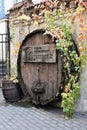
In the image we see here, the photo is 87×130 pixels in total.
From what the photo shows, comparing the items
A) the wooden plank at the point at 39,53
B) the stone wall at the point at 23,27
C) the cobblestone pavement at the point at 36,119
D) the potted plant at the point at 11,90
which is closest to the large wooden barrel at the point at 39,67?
the wooden plank at the point at 39,53

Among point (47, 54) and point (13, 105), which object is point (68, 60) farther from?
point (13, 105)

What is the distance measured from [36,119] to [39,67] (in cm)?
152

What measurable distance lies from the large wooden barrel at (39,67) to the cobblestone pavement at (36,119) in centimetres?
33

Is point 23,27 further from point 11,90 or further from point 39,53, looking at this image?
point 11,90

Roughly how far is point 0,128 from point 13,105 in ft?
6.49

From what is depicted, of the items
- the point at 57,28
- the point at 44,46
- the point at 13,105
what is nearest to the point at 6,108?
the point at 13,105

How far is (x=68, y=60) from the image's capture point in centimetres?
686

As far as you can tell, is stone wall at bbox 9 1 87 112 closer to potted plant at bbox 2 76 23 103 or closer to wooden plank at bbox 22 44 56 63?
wooden plank at bbox 22 44 56 63

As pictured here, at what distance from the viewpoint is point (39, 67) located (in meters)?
7.94

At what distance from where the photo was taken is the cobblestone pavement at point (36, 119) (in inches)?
245

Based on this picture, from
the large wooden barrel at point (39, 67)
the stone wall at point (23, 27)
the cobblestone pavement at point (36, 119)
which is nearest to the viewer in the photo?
the cobblestone pavement at point (36, 119)

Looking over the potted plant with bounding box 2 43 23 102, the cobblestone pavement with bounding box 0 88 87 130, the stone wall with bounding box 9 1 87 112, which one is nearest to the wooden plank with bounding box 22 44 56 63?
the stone wall with bounding box 9 1 87 112

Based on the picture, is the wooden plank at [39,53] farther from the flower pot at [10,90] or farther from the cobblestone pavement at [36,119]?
the cobblestone pavement at [36,119]

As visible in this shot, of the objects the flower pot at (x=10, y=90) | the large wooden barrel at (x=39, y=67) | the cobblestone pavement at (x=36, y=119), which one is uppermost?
the large wooden barrel at (x=39, y=67)
